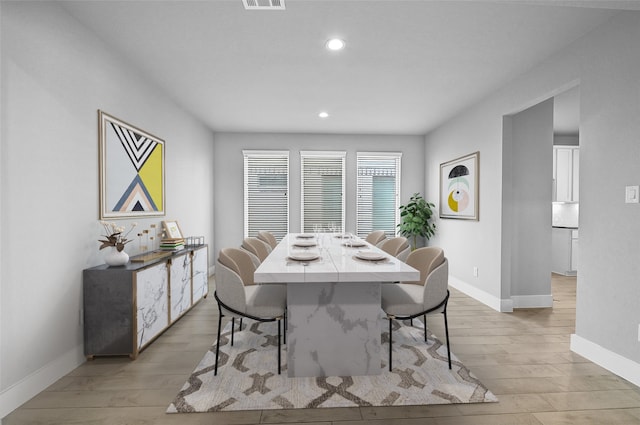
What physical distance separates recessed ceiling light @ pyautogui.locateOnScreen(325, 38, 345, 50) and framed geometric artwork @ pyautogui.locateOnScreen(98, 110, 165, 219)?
2.05 m

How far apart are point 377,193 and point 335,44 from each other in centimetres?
383

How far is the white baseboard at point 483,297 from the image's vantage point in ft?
12.2

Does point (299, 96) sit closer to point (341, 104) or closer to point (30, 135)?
point (341, 104)

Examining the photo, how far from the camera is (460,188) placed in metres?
4.70

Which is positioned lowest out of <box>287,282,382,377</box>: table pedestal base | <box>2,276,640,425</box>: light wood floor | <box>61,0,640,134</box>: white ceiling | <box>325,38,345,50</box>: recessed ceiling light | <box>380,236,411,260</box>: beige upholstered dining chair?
<box>2,276,640,425</box>: light wood floor

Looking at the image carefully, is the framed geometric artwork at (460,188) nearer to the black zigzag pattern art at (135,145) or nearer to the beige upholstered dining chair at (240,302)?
the beige upholstered dining chair at (240,302)

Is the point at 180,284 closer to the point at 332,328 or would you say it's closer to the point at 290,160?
the point at 332,328

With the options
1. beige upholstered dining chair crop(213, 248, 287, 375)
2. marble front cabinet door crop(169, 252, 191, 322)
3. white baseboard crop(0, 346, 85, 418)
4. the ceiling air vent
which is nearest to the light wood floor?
white baseboard crop(0, 346, 85, 418)

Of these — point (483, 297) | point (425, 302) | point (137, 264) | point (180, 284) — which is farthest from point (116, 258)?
point (483, 297)

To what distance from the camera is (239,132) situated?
593 centimetres

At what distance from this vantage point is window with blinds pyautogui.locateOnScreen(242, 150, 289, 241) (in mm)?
6027

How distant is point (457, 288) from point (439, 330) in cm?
188

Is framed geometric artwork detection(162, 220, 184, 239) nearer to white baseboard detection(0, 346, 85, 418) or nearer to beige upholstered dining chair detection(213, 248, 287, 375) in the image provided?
white baseboard detection(0, 346, 85, 418)

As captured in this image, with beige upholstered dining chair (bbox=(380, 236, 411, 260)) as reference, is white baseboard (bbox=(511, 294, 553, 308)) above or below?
below
